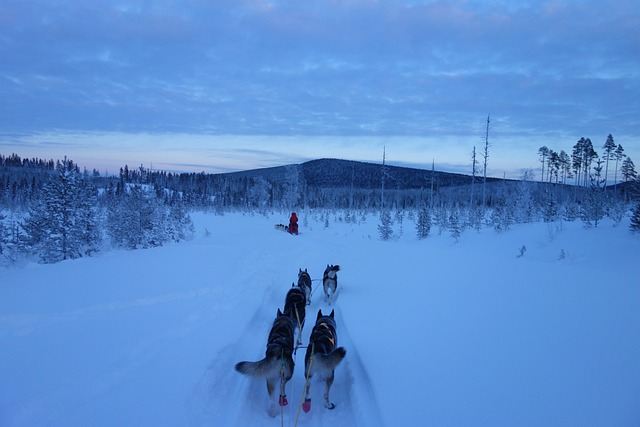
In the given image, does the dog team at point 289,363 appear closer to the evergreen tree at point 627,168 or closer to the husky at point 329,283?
the husky at point 329,283

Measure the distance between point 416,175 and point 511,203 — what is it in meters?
97.7

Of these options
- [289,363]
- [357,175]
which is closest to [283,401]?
[289,363]

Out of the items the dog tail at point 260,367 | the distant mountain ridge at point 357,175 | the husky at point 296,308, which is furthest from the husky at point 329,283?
the distant mountain ridge at point 357,175

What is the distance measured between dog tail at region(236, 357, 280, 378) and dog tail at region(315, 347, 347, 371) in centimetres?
46

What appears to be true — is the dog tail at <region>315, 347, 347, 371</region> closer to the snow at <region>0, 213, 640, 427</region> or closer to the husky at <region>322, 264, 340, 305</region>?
the snow at <region>0, 213, 640, 427</region>

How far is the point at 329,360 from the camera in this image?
3.45 metres

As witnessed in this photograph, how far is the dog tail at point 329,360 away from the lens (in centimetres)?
341

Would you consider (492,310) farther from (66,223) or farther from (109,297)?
(66,223)

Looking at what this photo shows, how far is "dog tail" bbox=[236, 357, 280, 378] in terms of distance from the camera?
3113mm

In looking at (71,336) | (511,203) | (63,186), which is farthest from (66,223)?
(511,203)

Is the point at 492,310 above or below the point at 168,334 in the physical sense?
above

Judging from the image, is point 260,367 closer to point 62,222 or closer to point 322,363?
point 322,363

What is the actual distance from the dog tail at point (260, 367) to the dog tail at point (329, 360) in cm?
46

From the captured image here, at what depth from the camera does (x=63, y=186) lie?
15.2 meters
